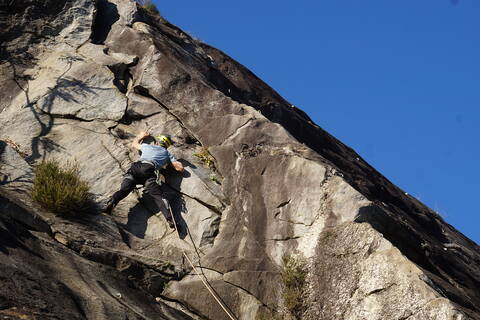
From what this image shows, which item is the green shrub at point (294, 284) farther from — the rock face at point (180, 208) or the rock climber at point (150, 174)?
the rock climber at point (150, 174)

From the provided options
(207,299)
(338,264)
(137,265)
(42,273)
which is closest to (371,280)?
(338,264)

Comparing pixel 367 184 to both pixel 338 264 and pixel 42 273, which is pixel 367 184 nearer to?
pixel 338 264

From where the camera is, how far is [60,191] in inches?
490

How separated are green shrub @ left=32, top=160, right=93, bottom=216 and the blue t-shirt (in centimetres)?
122

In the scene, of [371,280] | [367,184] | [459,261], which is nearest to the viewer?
[371,280]

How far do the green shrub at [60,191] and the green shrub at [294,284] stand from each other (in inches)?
136

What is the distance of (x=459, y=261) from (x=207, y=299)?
211 inches

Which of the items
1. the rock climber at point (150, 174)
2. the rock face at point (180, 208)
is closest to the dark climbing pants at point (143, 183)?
the rock climber at point (150, 174)

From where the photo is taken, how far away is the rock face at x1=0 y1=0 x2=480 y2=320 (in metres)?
11.2

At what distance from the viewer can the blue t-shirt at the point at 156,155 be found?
13.7 m

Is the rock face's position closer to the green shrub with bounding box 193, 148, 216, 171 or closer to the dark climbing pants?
the green shrub with bounding box 193, 148, 216, 171

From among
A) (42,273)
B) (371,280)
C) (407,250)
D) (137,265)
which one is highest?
(407,250)

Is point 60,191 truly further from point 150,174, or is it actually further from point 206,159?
point 206,159

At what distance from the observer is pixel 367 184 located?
16469mm
